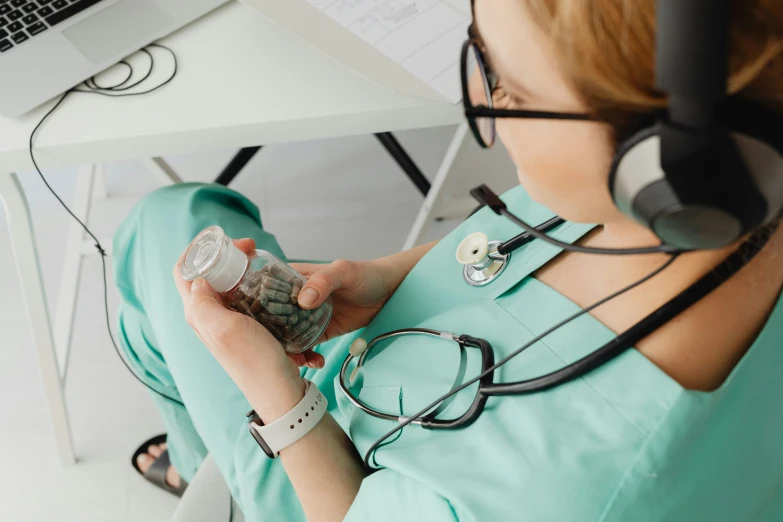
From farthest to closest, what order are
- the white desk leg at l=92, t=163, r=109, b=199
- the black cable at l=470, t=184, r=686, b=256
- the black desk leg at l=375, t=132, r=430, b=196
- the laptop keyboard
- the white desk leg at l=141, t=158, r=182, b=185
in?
the white desk leg at l=92, t=163, r=109, b=199, the black desk leg at l=375, t=132, r=430, b=196, the white desk leg at l=141, t=158, r=182, b=185, the laptop keyboard, the black cable at l=470, t=184, r=686, b=256

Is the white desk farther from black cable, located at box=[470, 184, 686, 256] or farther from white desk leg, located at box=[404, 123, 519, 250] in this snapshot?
white desk leg, located at box=[404, 123, 519, 250]

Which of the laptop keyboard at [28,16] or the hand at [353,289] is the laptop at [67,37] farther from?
the hand at [353,289]

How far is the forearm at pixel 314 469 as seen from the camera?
2.22ft

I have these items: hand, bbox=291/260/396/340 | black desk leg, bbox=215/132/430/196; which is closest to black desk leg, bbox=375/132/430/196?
black desk leg, bbox=215/132/430/196

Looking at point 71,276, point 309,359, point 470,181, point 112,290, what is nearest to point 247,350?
point 309,359

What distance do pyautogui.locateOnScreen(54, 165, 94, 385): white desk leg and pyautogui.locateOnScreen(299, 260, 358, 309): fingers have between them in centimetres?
71

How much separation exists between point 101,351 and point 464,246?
1.10 m

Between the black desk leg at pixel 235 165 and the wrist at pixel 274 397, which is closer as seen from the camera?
the wrist at pixel 274 397

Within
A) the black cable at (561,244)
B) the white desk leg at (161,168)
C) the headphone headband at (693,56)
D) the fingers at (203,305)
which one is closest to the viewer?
the headphone headband at (693,56)

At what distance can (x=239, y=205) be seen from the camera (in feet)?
3.30

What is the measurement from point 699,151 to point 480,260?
14.3 inches

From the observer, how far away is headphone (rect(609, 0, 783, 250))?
0.31 m

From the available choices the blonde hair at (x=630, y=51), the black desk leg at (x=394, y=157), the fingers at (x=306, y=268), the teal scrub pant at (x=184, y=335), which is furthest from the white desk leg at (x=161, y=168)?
the blonde hair at (x=630, y=51)

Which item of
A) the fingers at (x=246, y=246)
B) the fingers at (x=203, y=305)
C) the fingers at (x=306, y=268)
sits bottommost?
the fingers at (x=306, y=268)
